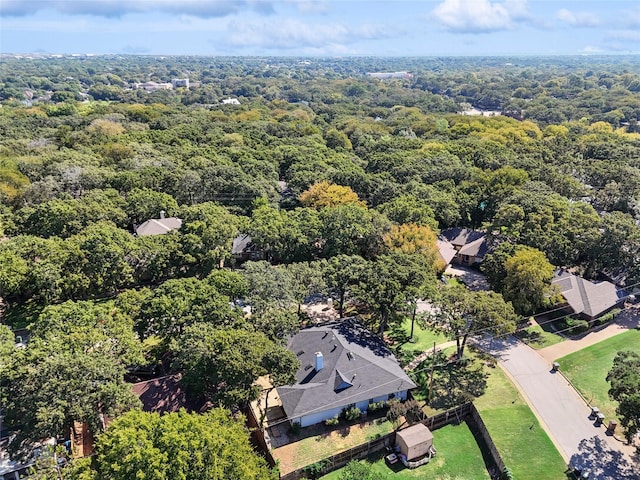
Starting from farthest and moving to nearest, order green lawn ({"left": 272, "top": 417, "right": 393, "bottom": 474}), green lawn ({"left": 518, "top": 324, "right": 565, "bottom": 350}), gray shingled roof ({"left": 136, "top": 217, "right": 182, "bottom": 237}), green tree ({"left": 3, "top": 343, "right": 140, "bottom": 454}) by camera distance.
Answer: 1. gray shingled roof ({"left": 136, "top": 217, "right": 182, "bottom": 237})
2. green lawn ({"left": 518, "top": 324, "right": 565, "bottom": 350})
3. green lawn ({"left": 272, "top": 417, "right": 393, "bottom": 474})
4. green tree ({"left": 3, "top": 343, "right": 140, "bottom": 454})

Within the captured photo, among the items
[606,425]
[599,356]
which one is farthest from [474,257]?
[606,425]

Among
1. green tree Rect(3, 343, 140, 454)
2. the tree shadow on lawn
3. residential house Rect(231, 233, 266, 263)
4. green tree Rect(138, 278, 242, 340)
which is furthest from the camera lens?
residential house Rect(231, 233, 266, 263)

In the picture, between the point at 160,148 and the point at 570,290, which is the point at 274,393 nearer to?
the point at 570,290

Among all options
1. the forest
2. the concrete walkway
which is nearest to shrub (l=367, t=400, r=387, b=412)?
the forest

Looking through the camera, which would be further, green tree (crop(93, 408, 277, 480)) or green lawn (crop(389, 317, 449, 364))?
green lawn (crop(389, 317, 449, 364))

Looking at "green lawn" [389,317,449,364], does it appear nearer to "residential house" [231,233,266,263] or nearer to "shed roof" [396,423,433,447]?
"shed roof" [396,423,433,447]

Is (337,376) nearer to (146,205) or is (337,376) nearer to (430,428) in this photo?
(430,428)

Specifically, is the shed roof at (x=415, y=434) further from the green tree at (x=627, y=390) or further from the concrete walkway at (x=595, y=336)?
the concrete walkway at (x=595, y=336)
